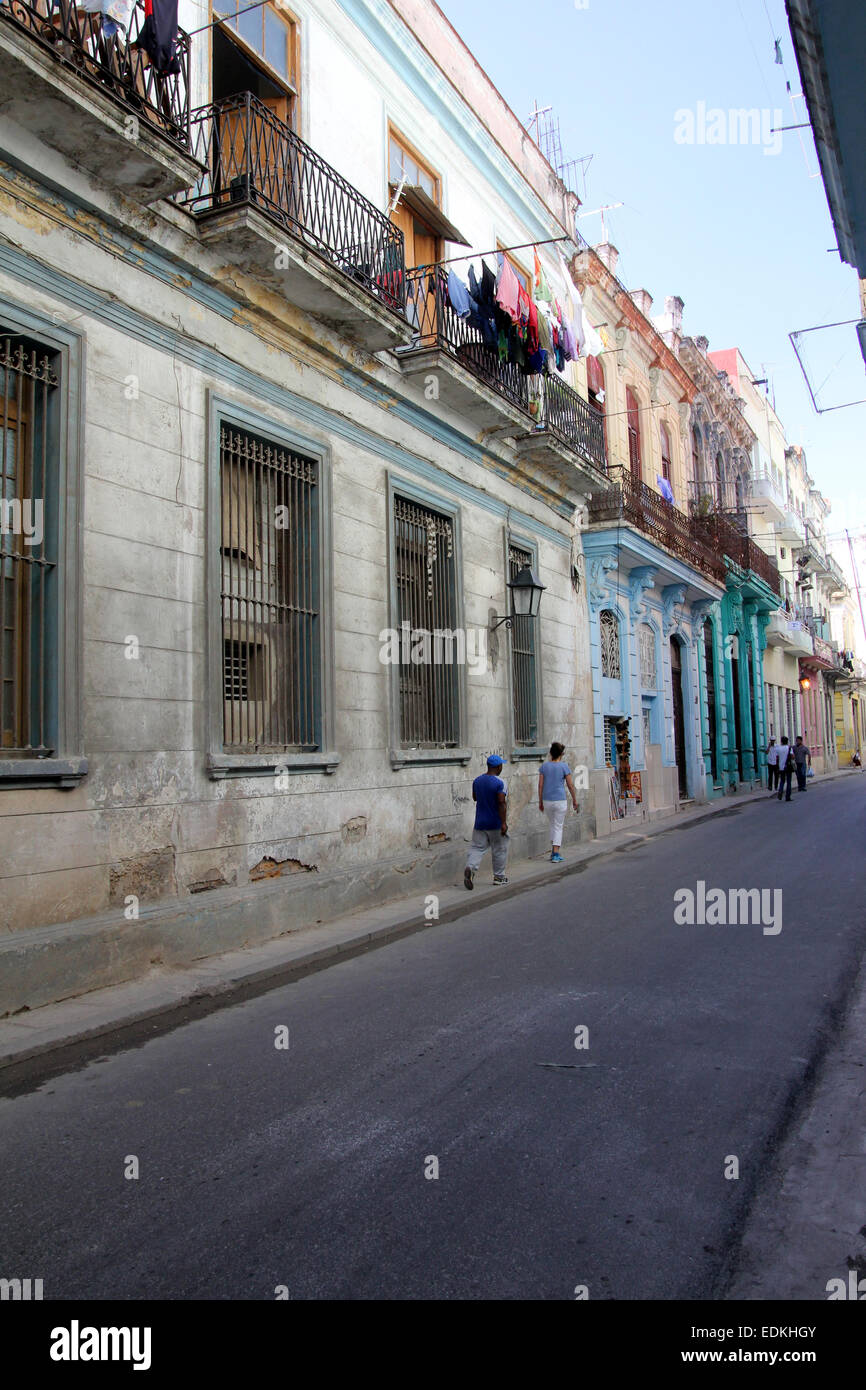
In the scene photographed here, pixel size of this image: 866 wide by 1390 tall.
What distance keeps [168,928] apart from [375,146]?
8.84 meters

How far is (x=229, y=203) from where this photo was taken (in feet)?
24.9

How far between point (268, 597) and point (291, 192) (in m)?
3.57

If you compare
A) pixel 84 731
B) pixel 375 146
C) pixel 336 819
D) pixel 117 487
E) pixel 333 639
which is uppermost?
pixel 375 146

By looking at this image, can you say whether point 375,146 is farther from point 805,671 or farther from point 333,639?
point 805,671

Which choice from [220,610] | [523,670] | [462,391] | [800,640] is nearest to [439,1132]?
[220,610]

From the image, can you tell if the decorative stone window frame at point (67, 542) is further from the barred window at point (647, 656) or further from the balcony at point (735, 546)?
the balcony at point (735, 546)

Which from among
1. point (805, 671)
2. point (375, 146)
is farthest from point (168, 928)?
point (805, 671)

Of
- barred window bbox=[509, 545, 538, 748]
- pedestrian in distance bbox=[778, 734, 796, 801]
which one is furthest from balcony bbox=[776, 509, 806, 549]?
barred window bbox=[509, 545, 538, 748]

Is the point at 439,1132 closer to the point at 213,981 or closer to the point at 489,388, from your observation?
the point at 213,981

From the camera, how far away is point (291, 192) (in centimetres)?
862

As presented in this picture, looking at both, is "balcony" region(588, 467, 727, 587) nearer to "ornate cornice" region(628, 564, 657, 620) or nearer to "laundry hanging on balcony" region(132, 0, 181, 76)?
"ornate cornice" region(628, 564, 657, 620)

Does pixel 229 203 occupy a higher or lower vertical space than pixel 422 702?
higher

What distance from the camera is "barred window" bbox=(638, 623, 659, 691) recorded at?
64.8ft

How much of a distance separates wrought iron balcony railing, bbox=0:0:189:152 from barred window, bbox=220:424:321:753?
7.59ft
